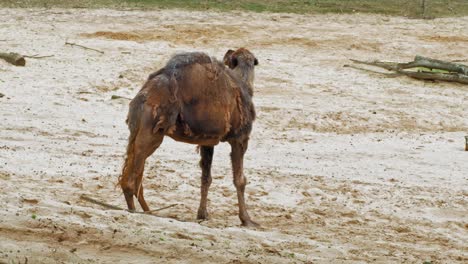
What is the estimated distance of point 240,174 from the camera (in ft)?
30.2

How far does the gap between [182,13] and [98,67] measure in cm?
808

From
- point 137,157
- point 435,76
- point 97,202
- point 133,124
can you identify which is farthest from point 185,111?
point 435,76

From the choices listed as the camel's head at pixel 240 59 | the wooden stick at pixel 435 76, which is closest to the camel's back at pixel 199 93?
the camel's head at pixel 240 59

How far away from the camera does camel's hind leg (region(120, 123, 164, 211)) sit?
8344 millimetres

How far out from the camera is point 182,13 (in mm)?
26219

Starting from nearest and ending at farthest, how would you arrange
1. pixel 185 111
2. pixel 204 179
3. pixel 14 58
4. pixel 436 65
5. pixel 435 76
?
pixel 185 111 < pixel 204 179 < pixel 14 58 < pixel 435 76 < pixel 436 65

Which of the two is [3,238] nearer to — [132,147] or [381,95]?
[132,147]

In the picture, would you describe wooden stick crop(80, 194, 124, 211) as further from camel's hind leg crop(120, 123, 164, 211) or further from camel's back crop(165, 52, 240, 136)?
camel's back crop(165, 52, 240, 136)

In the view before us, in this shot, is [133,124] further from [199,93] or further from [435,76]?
[435,76]

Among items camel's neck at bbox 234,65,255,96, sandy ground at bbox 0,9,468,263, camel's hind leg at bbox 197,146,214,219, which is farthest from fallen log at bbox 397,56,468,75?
camel's hind leg at bbox 197,146,214,219

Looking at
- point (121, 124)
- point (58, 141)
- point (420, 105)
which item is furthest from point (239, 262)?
point (420, 105)

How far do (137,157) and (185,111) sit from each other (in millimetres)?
612

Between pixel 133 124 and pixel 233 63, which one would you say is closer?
pixel 133 124

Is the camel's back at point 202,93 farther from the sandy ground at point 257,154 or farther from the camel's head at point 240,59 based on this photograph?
the sandy ground at point 257,154
